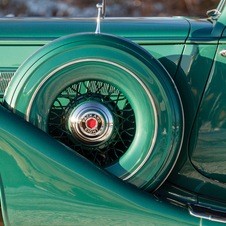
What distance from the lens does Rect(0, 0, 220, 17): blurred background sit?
4598 millimetres

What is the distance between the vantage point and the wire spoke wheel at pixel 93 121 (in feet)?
5.08

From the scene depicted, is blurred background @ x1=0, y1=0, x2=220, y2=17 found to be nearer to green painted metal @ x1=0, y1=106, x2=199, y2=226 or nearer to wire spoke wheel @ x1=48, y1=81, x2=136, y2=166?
wire spoke wheel @ x1=48, y1=81, x2=136, y2=166

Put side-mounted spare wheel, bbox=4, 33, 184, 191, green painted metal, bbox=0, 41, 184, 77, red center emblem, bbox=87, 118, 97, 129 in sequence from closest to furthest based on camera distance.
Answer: side-mounted spare wheel, bbox=4, 33, 184, 191
red center emblem, bbox=87, 118, 97, 129
green painted metal, bbox=0, 41, 184, 77

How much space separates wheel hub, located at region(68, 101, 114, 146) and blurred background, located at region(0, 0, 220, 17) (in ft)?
9.79

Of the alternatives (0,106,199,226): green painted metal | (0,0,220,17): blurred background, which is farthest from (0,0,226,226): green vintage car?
(0,0,220,17): blurred background

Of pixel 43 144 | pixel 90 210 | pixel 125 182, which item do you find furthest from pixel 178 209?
pixel 43 144

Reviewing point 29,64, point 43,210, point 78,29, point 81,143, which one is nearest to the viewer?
point 43,210

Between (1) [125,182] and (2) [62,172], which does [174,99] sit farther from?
(2) [62,172]

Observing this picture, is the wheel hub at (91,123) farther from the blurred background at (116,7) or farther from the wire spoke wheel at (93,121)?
the blurred background at (116,7)

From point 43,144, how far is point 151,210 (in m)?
0.58

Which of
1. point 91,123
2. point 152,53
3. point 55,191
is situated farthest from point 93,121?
point 152,53

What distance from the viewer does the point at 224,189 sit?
5.10ft

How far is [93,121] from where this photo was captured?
1465 mm

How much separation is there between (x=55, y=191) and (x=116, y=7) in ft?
15.5
